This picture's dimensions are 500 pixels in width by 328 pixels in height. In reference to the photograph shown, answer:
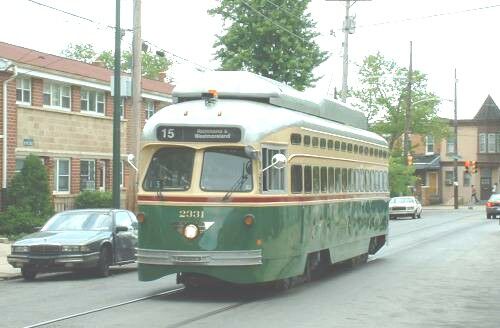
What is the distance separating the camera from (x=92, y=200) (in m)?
31.8

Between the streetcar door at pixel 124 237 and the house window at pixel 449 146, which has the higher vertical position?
the house window at pixel 449 146

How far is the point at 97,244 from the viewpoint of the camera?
1670 cm

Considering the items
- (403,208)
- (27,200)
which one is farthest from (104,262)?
(403,208)

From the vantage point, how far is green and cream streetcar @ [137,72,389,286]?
12.3 meters

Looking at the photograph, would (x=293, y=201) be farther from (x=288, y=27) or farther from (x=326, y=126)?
(x=288, y=27)

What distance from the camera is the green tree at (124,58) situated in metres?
81.9

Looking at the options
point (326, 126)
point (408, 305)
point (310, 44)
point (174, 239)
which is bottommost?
point (408, 305)

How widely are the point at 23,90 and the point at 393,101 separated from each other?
4803 cm

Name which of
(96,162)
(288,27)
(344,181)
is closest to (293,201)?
(344,181)

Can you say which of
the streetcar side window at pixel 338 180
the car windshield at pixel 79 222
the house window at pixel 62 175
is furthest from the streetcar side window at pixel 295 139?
the house window at pixel 62 175

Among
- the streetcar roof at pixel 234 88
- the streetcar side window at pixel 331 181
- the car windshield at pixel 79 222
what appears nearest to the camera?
the streetcar roof at pixel 234 88

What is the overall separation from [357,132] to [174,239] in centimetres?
696

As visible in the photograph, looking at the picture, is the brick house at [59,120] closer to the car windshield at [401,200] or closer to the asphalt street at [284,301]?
the asphalt street at [284,301]

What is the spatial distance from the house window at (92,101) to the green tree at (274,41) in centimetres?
942
